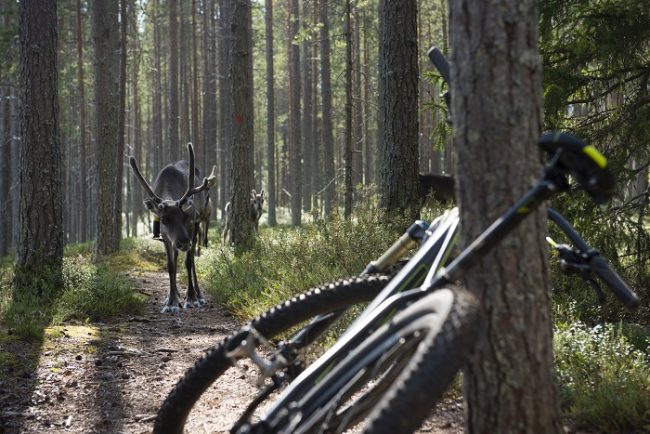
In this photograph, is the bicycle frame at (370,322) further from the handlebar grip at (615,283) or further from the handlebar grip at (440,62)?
the handlebar grip at (440,62)

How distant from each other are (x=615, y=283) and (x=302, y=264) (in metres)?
6.01

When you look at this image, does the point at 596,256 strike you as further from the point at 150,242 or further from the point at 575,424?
the point at 150,242

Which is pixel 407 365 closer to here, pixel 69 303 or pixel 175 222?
pixel 69 303

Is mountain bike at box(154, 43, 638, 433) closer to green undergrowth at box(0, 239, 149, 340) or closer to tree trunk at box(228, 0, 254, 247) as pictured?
green undergrowth at box(0, 239, 149, 340)

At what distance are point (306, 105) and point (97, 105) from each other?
1803 cm

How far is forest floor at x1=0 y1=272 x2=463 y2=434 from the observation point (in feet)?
15.1

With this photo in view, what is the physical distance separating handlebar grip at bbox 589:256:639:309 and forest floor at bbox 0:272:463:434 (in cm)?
169

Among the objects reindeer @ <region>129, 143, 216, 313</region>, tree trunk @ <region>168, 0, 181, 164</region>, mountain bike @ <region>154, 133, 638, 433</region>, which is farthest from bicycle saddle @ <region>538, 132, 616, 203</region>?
tree trunk @ <region>168, 0, 181, 164</region>

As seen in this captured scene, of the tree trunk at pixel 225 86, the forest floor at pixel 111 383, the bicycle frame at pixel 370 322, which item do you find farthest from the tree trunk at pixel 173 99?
the bicycle frame at pixel 370 322

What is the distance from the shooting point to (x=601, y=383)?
401 cm

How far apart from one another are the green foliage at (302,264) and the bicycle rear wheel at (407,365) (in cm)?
487

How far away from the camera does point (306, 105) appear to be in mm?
33656

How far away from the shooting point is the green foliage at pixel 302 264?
7.71 meters

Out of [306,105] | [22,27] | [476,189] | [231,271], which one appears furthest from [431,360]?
[306,105]
